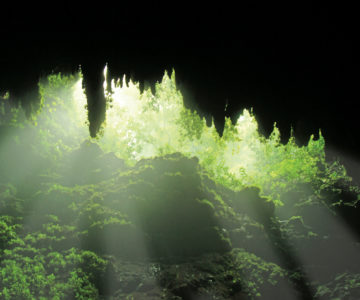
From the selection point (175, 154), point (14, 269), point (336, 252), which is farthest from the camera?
point (175, 154)

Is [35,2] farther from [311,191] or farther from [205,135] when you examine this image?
[205,135]

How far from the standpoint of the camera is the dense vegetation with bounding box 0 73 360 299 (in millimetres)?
9172

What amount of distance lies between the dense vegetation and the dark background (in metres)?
4.29

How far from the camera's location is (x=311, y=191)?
50.1 feet

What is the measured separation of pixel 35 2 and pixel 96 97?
4.21 ft

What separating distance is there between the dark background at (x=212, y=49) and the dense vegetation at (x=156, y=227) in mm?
4295

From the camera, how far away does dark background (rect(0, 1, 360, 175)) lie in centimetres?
278

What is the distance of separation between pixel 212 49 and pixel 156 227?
385 inches

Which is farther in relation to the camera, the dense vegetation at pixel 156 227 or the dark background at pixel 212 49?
the dense vegetation at pixel 156 227

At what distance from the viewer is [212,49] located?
128 inches

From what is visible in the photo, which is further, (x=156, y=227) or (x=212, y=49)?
(x=156, y=227)

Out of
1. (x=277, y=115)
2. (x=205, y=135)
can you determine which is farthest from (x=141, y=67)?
(x=205, y=135)

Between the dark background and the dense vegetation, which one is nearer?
the dark background

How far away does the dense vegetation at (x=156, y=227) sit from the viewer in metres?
9.17
